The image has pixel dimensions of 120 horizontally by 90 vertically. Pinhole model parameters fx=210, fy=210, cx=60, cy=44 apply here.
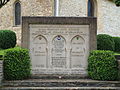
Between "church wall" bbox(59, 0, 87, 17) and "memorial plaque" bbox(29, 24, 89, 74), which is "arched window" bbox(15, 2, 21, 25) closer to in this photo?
"church wall" bbox(59, 0, 87, 17)

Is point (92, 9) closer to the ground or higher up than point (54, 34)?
higher up

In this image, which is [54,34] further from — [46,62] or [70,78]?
[70,78]

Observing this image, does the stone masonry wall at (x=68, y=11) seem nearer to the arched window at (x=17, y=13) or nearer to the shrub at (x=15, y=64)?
the arched window at (x=17, y=13)

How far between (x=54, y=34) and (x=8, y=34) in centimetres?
895

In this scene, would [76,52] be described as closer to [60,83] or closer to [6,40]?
[60,83]

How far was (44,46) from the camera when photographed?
705cm

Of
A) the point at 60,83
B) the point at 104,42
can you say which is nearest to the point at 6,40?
→ the point at 104,42

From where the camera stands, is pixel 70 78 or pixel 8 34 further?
pixel 8 34

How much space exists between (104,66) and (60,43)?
65.1 inches

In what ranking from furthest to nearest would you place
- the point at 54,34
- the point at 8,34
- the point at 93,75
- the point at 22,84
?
the point at 8,34 → the point at 54,34 → the point at 93,75 → the point at 22,84

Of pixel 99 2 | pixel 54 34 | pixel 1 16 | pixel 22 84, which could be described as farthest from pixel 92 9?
pixel 22 84

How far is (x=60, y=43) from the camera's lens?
7.08m

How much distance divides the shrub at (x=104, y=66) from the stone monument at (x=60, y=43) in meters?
0.53

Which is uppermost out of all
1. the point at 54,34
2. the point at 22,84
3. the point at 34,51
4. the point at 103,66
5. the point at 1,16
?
the point at 1,16
